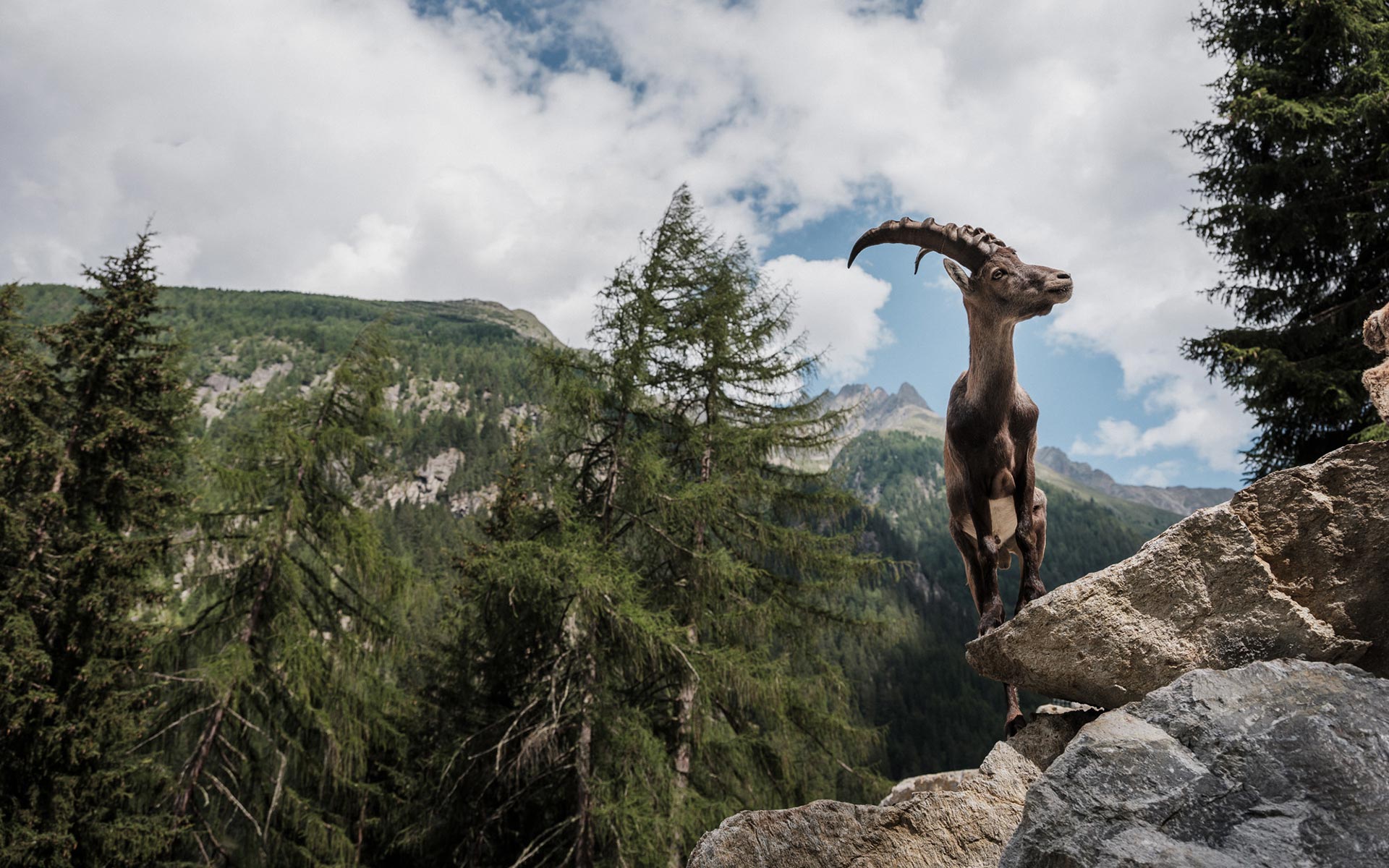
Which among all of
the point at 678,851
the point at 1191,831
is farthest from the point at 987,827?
the point at 678,851

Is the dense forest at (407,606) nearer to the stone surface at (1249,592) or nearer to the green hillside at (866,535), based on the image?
the green hillside at (866,535)

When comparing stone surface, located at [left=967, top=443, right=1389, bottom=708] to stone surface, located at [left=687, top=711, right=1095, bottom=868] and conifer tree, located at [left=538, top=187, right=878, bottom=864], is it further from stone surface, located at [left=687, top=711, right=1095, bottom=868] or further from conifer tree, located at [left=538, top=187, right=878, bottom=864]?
conifer tree, located at [left=538, top=187, right=878, bottom=864]

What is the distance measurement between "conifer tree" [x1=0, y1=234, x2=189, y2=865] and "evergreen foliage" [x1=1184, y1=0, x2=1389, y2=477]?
632 inches

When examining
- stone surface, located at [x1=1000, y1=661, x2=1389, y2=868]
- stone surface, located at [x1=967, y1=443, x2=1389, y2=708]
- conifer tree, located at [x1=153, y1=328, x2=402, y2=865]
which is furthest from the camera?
conifer tree, located at [x1=153, y1=328, x2=402, y2=865]

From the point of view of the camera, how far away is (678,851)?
1024cm

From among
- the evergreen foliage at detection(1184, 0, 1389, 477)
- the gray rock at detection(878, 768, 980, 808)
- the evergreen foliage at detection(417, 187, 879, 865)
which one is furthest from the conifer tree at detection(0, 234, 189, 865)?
the evergreen foliage at detection(1184, 0, 1389, 477)

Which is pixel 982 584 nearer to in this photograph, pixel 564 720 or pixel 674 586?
pixel 564 720

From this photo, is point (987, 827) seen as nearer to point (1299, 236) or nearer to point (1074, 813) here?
point (1074, 813)

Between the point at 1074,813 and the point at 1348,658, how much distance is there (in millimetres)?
1529

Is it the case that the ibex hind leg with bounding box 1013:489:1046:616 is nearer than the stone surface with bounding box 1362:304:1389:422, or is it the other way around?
the stone surface with bounding box 1362:304:1389:422

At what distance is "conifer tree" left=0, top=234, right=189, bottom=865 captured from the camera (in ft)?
31.3

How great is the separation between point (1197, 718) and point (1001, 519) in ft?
4.46

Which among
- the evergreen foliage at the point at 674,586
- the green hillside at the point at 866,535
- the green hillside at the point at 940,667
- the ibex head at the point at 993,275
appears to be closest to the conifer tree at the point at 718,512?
the evergreen foliage at the point at 674,586

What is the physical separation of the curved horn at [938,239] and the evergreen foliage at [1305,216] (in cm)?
847
